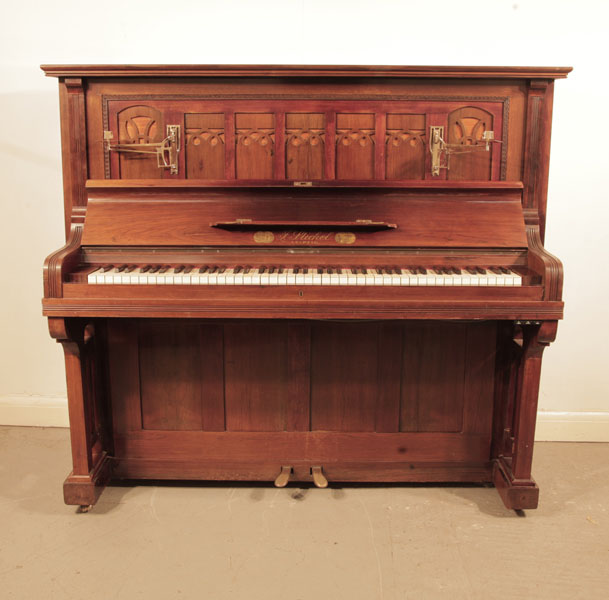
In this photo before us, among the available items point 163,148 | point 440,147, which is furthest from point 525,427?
point 163,148

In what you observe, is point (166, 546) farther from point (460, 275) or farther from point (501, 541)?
point (460, 275)

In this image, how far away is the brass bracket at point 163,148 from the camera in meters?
2.41

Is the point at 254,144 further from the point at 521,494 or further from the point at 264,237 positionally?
the point at 521,494

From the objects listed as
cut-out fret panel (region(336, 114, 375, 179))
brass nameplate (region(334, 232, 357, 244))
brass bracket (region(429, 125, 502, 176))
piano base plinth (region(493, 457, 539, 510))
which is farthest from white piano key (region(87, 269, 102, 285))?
piano base plinth (region(493, 457, 539, 510))

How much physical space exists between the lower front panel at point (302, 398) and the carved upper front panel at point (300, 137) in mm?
700

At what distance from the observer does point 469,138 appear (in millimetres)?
2447

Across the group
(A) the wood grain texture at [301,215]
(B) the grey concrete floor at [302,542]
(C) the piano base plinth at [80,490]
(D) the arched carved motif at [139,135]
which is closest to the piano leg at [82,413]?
(C) the piano base plinth at [80,490]

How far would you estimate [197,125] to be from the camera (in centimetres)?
246

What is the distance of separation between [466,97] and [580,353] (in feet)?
5.52

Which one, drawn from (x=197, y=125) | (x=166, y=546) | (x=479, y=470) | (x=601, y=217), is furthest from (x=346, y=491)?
(x=601, y=217)

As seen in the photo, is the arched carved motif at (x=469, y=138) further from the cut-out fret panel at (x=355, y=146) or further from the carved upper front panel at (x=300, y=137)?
the cut-out fret panel at (x=355, y=146)

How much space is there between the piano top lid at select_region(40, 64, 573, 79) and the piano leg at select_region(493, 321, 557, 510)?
42.8 inches

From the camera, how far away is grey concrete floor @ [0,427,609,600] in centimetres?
196

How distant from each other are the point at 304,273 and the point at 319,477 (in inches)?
40.1
